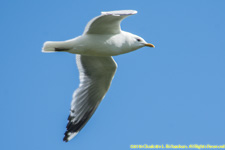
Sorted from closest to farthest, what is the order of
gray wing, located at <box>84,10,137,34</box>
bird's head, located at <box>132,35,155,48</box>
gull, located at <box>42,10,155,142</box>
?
gray wing, located at <box>84,10,137,34</box> → gull, located at <box>42,10,155,142</box> → bird's head, located at <box>132,35,155,48</box>

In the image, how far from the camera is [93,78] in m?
6.61

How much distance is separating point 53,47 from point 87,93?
1.31 metres

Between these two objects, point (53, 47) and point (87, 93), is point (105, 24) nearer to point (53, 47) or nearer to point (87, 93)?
point (53, 47)

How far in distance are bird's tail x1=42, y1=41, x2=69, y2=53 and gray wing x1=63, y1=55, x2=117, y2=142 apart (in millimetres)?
1045

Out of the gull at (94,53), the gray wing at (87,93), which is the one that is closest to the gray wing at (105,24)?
the gull at (94,53)

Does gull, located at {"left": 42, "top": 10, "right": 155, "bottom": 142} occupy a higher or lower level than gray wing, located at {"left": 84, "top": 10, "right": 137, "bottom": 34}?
lower

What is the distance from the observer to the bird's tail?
547cm

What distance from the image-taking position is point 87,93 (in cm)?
656

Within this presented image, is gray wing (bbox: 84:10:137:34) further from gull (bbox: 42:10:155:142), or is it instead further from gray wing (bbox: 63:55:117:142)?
gray wing (bbox: 63:55:117:142)

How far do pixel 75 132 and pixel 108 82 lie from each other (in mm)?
970

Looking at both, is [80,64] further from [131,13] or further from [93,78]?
[131,13]

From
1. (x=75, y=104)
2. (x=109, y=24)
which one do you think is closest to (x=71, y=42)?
(x=109, y=24)

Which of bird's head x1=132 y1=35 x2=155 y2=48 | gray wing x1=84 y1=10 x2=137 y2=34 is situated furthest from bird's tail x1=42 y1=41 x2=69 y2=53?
bird's head x1=132 y1=35 x2=155 y2=48

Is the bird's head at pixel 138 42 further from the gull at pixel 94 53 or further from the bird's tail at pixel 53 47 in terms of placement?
the bird's tail at pixel 53 47
